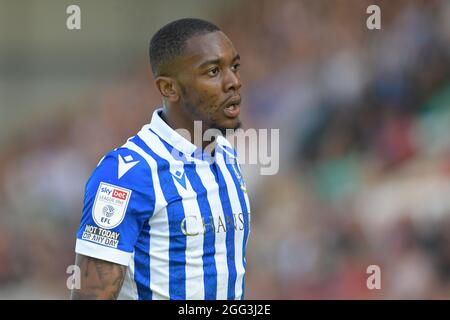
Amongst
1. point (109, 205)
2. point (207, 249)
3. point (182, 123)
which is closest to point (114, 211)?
point (109, 205)

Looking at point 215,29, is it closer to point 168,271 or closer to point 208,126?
point 208,126

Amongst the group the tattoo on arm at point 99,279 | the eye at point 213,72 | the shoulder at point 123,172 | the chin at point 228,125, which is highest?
the eye at point 213,72

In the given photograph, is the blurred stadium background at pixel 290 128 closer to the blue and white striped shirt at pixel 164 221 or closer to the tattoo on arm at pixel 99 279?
the blue and white striped shirt at pixel 164 221

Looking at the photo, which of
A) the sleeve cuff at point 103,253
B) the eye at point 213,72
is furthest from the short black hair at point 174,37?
the sleeve cuff at point 103,253

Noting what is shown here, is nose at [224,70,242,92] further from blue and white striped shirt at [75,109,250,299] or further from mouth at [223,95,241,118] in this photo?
→ blue and white striped shirt at [75,109,250,299]

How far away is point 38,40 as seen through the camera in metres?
8.12

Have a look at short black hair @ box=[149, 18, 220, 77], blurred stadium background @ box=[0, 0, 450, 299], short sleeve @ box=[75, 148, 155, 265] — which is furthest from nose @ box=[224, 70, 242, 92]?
blurred stadium background @ box=[0, 0, 450, 299]

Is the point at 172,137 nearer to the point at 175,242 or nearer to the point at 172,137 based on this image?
the point at 172,137

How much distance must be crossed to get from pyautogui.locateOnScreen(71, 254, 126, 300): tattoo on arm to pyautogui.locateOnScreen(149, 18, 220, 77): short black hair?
80 centimetres

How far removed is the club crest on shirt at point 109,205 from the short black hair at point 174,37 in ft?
1.87

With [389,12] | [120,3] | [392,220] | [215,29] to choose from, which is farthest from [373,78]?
[215,29]

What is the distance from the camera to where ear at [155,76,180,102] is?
3.22 metres

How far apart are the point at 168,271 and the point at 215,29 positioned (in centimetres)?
92

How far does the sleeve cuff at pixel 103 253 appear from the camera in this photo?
2881mm
